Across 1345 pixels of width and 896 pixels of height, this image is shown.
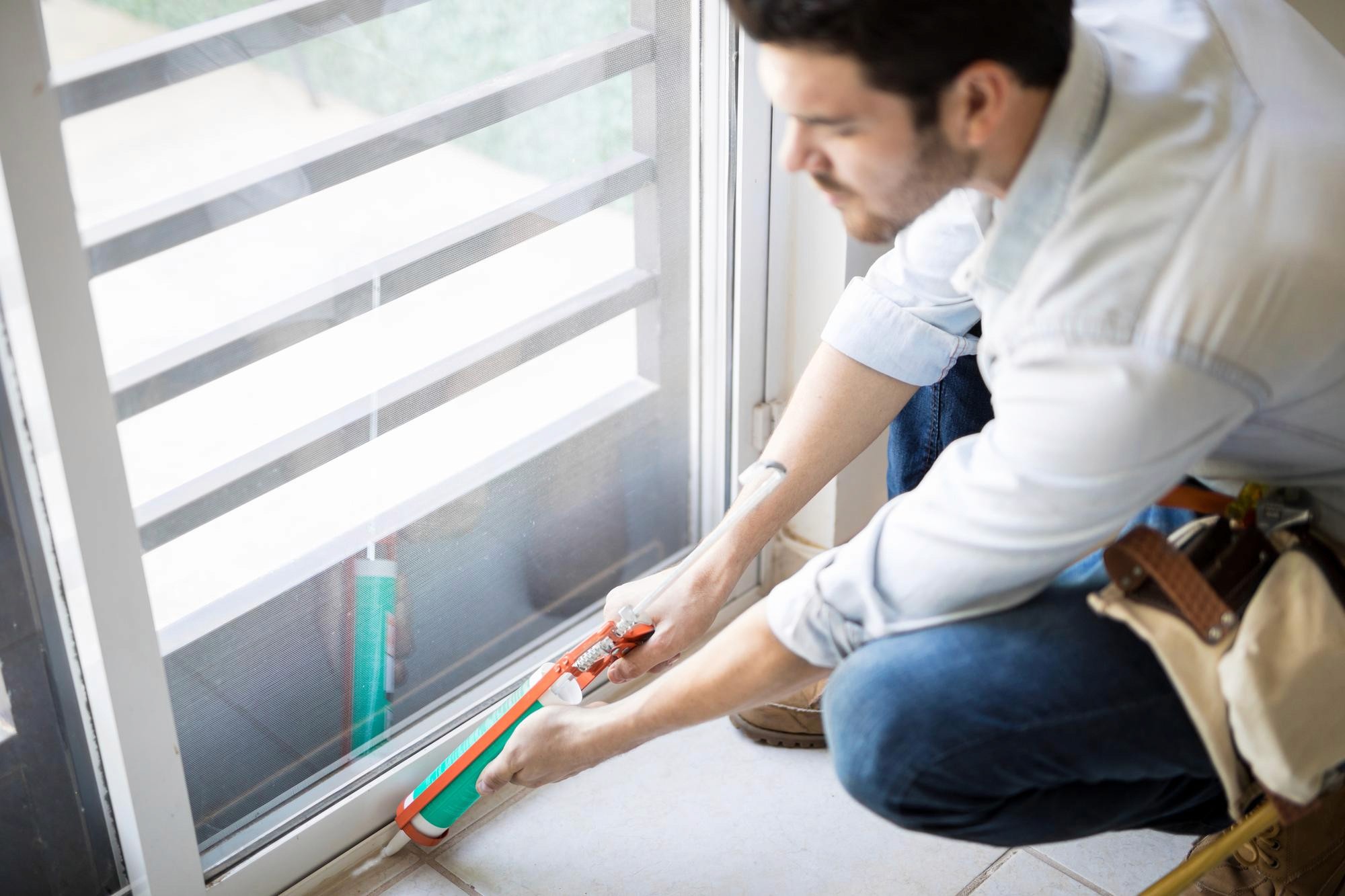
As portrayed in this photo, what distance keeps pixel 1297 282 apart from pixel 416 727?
37.5 inches

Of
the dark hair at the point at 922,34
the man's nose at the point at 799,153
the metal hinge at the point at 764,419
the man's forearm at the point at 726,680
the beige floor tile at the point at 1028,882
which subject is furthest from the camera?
the metal hinge at the point at 764,419

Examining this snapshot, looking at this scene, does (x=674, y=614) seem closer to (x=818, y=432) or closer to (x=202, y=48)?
(x=818, y=432)

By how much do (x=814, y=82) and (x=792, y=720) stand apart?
0.77 metres

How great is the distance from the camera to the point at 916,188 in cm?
91

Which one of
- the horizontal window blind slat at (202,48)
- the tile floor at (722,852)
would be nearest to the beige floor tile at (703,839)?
the tile floor at (722,852)

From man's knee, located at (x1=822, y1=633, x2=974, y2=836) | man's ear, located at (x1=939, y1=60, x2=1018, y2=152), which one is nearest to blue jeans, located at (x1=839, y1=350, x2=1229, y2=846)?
man's knee, located at (x1=822, y1=633, x2=974, y2=836)

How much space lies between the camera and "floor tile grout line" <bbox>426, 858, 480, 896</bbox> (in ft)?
4.16

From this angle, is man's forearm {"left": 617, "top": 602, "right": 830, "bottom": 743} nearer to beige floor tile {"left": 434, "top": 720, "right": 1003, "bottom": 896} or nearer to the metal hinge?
beige floor tile {"left": 434, "top": 720, "right": 1003, "bottom": 896}

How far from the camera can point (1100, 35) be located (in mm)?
958

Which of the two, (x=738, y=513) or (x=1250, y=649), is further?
(x=738, y=513)

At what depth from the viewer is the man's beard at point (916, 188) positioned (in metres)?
0.88

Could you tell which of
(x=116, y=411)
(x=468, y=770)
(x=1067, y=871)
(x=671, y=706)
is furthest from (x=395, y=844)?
(x=1067, y=871)

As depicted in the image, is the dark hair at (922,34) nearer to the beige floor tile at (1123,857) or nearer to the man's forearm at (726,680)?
the man's forearm at (726,680)

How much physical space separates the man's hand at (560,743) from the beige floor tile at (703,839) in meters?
0.18
